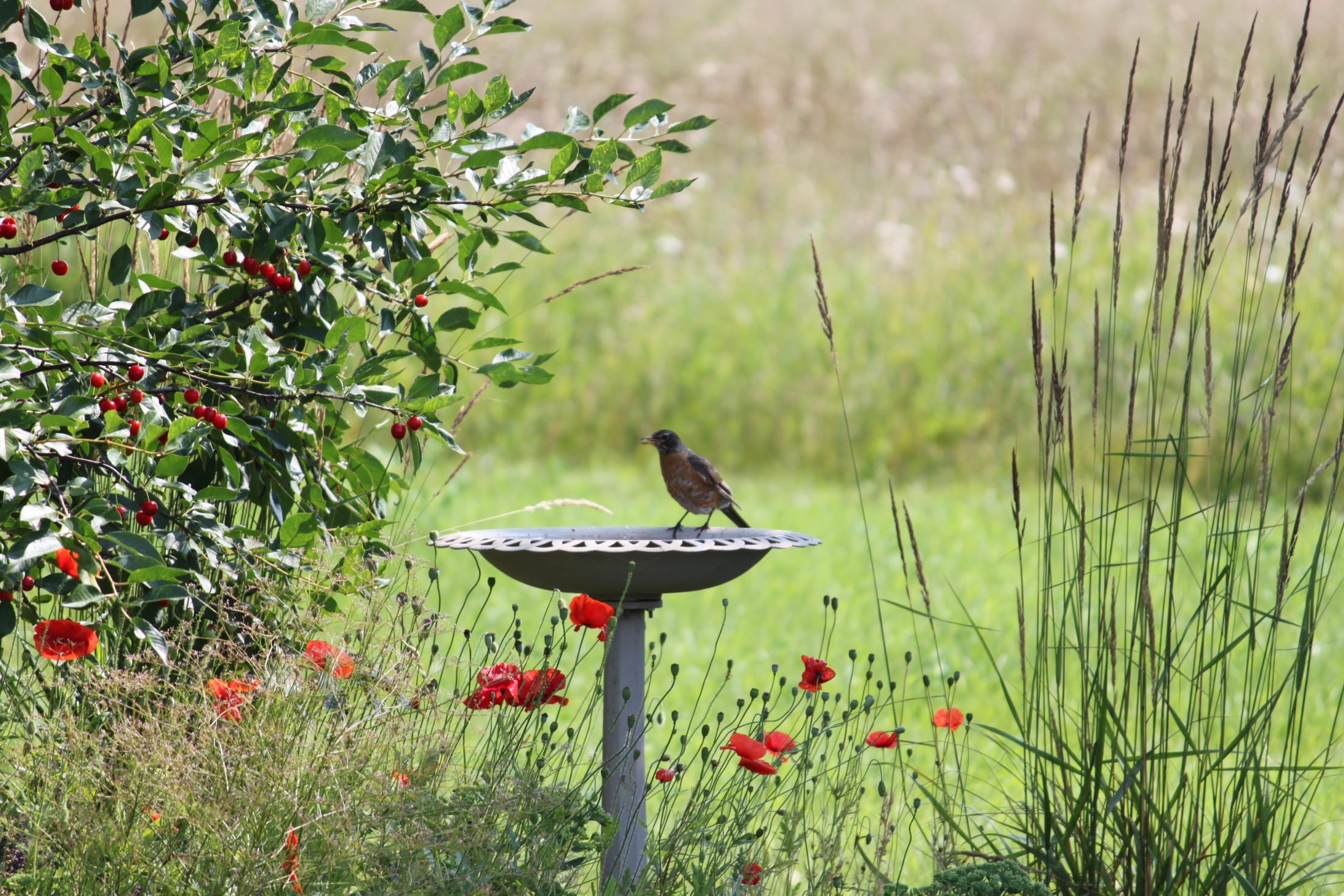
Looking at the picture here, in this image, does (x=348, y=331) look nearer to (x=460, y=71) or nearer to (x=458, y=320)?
(x=458, y=320)

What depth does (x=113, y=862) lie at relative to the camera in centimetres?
209

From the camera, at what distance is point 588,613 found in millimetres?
2328

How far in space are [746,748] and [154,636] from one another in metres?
1.08

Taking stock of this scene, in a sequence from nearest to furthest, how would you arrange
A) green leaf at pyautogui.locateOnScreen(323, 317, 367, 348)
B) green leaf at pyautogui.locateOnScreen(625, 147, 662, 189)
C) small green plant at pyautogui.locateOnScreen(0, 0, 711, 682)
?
small green plant at pyautogui.locateOnScreen(0, 0, 711, 682)
green leaf at pyautogui.locateOnScreen(323, 317, 367, 348)
green leaf at pyautogui.locateOnScreen(625, 147, 662, 189)

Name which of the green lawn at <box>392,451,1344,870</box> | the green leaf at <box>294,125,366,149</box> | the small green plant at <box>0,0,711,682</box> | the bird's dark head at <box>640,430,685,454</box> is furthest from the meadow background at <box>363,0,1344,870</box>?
the green leaf at <box>294,125,366,149</box>

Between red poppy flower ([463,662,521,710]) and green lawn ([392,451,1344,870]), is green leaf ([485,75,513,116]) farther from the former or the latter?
green lawn ([392,451,1344,870])

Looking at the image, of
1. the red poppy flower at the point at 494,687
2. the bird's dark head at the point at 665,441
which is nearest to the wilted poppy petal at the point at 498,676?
the red poppy flower at the point at 494,687

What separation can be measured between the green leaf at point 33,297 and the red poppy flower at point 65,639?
55 centimetres

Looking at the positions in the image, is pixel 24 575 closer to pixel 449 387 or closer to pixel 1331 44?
pixel 449 387

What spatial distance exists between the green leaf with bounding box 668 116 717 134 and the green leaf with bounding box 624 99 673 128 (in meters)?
0.04

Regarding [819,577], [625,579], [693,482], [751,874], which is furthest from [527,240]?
[819,577]

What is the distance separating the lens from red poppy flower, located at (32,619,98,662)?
2125mm

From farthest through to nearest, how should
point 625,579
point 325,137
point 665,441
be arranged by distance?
1. point 665,441
2. point 625,579
3. point 325,137

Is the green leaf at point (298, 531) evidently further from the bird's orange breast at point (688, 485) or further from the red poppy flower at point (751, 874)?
the red poppy flower at point (751, 874)
